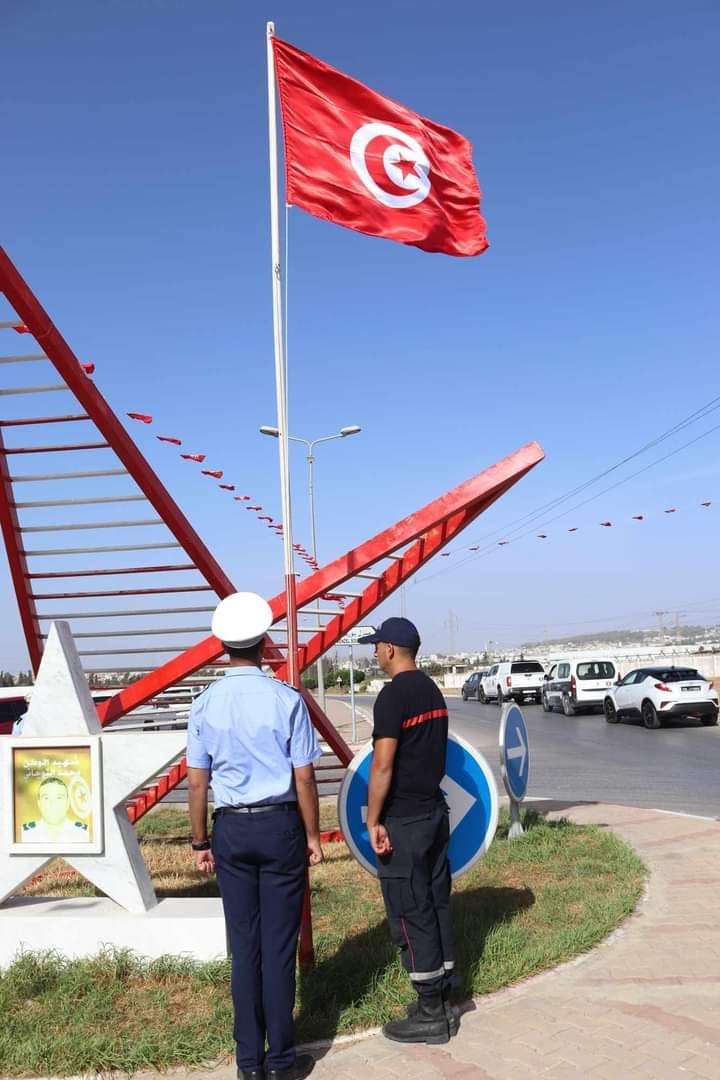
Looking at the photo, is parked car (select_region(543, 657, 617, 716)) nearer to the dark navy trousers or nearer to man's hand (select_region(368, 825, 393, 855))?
man's hand (select_region(368, 825, 393, 855))

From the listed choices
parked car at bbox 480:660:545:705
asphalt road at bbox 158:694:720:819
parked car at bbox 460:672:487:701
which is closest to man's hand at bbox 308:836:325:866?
asphalt road at bbox 158:694:720:819

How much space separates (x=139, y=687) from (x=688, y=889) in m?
4.11

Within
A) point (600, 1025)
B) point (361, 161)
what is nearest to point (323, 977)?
point (600, 1025)

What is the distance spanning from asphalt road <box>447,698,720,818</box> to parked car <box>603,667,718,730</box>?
1.20ft

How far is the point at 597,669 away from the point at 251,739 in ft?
84.3

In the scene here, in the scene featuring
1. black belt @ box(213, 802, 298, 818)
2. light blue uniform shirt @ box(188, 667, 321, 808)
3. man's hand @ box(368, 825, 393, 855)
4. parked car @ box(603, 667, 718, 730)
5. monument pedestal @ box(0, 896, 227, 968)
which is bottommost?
parked car @ box(603, 667, 718, 730)

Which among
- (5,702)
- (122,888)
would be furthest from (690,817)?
(5,702)

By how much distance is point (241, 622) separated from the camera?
4.04 meters

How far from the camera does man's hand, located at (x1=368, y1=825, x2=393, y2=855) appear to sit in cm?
425

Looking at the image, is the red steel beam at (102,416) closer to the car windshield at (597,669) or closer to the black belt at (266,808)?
the black belt at (266,808)

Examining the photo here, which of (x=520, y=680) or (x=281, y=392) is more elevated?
(x=281, y=392)

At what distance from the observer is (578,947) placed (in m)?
5.18

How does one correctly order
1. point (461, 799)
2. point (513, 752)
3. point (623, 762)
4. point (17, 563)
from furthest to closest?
point (623, 762) → point (513, 752) → point (17, 563) → point (461, 799)

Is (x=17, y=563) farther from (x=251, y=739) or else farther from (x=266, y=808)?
(x=266, y=808)
